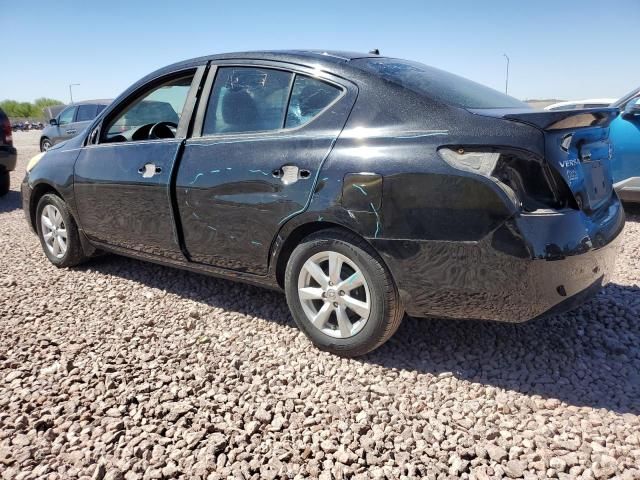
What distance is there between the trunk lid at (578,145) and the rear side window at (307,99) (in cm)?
80

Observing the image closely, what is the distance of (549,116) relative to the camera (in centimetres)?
224

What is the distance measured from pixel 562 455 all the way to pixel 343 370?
109 cm

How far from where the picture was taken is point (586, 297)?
2432 mm

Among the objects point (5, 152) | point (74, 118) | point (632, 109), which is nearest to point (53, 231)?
point (5, 152)

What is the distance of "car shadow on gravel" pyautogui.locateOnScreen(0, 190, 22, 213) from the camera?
Answer: 7697 millimetres

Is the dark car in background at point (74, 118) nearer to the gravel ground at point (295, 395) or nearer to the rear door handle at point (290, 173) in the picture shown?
the gravel ground at point (295, 395)

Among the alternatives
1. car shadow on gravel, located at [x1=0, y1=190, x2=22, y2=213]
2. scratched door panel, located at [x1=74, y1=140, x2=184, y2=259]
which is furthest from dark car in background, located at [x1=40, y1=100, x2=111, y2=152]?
scratched door panel, located at [x1=74, y1=140, x2=184, y2=259]

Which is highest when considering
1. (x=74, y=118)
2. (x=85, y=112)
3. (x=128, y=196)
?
(x=85, y=112)

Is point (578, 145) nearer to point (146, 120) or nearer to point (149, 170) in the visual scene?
point (149, 170)

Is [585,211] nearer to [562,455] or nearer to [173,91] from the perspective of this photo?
[562,455]

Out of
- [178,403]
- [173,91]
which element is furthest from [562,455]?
[173,91]

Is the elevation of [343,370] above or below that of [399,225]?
below

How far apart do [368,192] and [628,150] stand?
14.6ft

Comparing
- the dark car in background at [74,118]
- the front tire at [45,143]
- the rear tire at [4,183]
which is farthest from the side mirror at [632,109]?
the front tire at [45,143]
